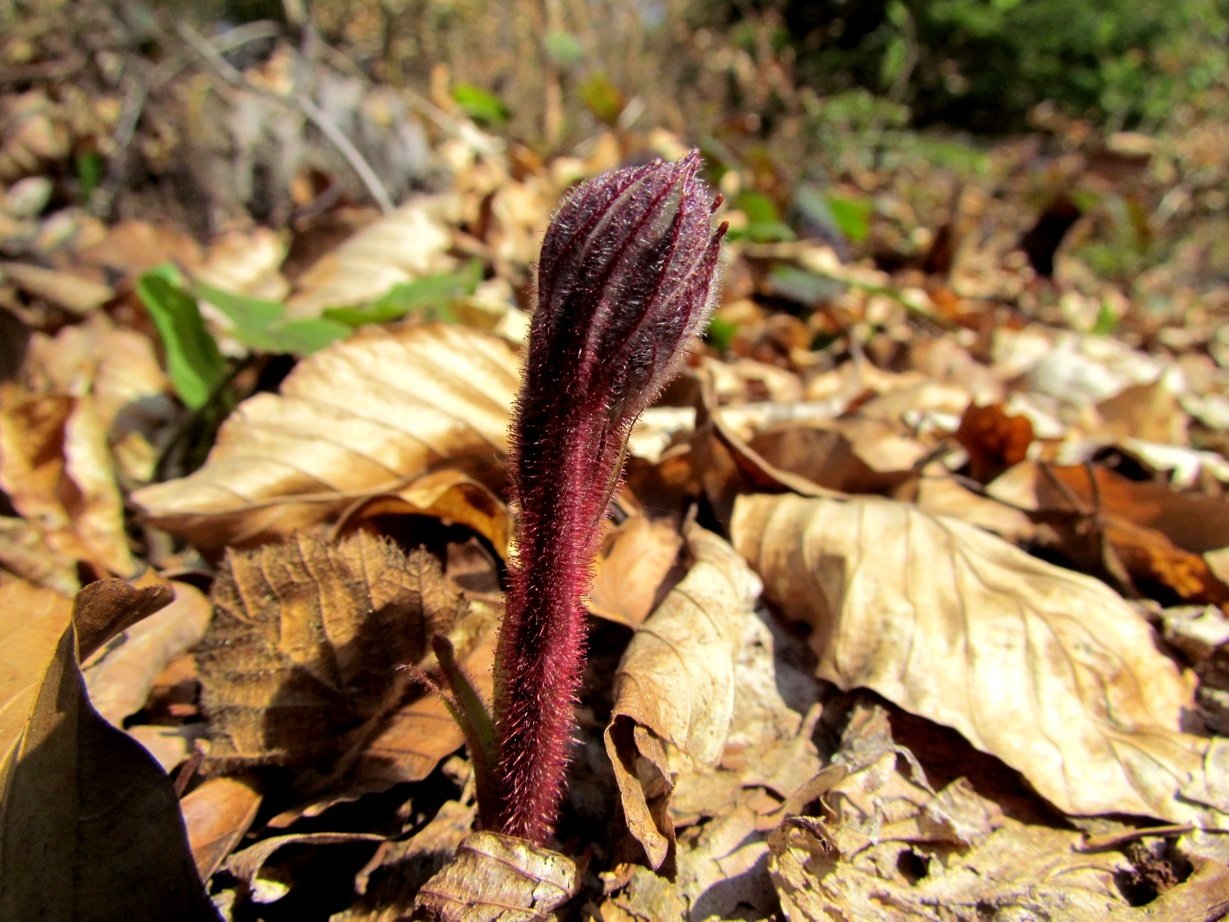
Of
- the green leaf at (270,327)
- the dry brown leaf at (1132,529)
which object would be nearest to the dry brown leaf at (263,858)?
the green leaf at (270,327)

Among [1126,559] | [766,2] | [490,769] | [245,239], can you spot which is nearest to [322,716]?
[490,769]

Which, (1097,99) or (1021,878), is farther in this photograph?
(1097,99)

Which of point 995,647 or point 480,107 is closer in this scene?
point 995,647

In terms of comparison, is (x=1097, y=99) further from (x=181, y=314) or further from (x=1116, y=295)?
(x=181, y=314)

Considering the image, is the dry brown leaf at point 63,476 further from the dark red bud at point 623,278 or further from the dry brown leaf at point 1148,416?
the dry brown leaf at point 1148,416

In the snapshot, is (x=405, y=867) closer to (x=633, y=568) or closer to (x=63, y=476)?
(x=633, y=568)

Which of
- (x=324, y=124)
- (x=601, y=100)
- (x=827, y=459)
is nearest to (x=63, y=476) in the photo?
(x=827, y=459)
